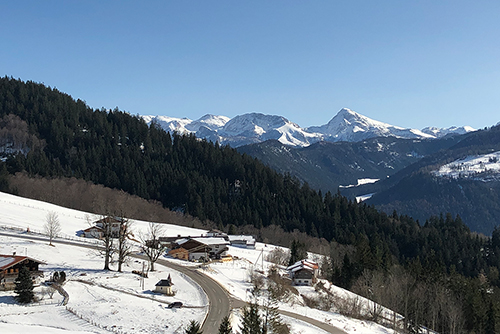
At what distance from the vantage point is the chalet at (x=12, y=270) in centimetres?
4856

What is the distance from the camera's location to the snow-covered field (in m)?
39.2

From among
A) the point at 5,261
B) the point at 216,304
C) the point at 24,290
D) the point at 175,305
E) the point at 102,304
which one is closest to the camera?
the point at 24,290

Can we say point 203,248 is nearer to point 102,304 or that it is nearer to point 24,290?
point 102,304

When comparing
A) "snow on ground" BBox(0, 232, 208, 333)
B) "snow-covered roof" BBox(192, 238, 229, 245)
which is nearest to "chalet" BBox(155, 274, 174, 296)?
"snow on ground" BBox(0, 232, 208, 333)

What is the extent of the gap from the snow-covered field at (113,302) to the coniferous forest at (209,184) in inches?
2405

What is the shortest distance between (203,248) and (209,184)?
8421 centimetres

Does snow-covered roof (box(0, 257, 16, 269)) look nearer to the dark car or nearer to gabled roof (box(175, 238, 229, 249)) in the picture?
the dark car

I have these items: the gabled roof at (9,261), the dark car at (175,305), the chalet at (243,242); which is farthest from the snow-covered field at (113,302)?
the chalet at (243,242)

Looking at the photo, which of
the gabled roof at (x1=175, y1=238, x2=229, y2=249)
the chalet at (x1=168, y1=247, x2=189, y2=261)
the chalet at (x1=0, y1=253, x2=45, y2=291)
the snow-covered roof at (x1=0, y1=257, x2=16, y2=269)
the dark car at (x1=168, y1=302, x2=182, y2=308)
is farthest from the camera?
the gabled roof at (x1=175, y1=238, x2=229, y2=249)

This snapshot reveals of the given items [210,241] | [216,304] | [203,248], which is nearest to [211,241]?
[210,241]

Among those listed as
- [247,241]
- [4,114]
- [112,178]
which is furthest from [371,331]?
[4,114]

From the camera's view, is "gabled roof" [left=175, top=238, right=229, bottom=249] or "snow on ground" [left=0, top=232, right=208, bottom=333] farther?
"gabled roof" [left=175, top=238, right=229, bottom=249]

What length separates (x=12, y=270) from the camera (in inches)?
1951

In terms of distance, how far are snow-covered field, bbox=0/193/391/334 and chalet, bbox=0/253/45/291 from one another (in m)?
2.05
